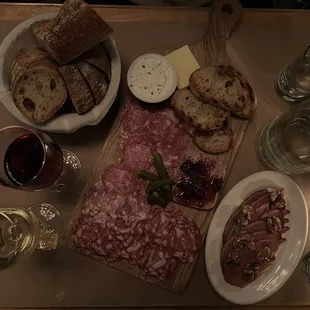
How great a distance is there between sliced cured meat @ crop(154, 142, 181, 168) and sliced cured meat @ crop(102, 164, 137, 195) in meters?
0.09

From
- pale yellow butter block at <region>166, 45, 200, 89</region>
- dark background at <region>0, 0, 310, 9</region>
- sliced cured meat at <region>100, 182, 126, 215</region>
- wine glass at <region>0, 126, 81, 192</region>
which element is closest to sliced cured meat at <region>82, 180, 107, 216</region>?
sliced cured meat at <region>100, 182, 126, 215</region>

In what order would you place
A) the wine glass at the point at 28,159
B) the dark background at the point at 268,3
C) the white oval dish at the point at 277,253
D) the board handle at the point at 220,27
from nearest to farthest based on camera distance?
the wine glass at the point at 28,159 → the white oval dish at the point at 277,253 → the board handle at the point at 220,27 → the dark background at the point at 268,3

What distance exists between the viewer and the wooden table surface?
102cm

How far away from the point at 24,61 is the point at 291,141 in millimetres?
665

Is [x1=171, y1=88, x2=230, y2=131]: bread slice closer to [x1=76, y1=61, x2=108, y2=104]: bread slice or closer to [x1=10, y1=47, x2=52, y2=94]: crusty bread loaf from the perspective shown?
[x1=76, y1=61, x2=108, y2=104]: bread slice

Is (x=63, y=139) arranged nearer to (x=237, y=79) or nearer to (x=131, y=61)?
(x=131, y=61)

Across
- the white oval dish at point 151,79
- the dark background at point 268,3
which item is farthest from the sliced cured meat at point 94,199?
the dark background at point 268,3

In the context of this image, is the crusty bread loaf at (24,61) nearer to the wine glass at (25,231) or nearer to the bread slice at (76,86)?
the bread slice at (76,86)

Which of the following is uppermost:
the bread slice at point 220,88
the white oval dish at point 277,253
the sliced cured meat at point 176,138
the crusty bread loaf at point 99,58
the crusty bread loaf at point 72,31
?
the crusty bread loaf at point 72,31

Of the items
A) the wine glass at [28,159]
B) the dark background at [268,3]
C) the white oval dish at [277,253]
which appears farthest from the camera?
the dark background at [268,3]

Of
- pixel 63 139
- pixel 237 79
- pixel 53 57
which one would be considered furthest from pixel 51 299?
pixel 237 79

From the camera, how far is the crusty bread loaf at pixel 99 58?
94cm

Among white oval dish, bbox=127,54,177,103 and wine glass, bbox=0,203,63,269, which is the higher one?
white oval dish, bbox=127,54,177,103

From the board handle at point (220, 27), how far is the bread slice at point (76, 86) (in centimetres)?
39
